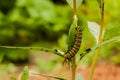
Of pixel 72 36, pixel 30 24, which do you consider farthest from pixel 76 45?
pixel 30 24

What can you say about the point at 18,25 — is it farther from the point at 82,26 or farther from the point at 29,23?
the point at 82,26

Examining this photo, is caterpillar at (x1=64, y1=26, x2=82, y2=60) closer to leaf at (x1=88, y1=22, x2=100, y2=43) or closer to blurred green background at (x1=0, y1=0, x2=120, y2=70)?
leaf at (x1=88, y1=22, x2=100, y2=43)

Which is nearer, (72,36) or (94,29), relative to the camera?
(72,36)

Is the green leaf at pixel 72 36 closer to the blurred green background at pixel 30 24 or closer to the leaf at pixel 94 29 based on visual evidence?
A: the leaf at pixel 94 29

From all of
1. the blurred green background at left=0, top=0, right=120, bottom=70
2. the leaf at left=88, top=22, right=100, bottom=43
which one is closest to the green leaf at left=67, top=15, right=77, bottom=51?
the leaf at left=88, top=22, right=100, bottom=43

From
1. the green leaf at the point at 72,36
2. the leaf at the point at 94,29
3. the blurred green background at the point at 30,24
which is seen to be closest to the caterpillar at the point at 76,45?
the green leaf at the point at 72,36

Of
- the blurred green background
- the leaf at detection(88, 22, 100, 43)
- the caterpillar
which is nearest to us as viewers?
the caterpillar

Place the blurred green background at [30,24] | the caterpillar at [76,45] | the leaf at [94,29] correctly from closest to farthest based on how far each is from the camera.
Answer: the caterpillar at [76,45] → the leaf at [94,29] → the blurred green background at [30,24]

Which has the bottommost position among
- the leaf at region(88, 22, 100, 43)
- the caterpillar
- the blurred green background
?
the caterpillar

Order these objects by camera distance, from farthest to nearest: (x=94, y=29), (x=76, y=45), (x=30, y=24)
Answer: (x=30, y=24) < (x=94, y=29) < (x=76, y=45)

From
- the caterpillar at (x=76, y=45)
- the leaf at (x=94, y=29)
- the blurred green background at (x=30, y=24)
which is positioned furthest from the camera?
the blurred green background at (x=30, y=24)

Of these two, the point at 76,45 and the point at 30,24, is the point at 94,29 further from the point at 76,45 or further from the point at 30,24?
the point at 30,24
